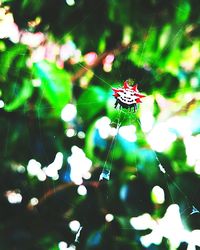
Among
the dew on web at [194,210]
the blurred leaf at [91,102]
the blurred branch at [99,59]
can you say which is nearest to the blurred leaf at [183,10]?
the blurred branch at [99,59]

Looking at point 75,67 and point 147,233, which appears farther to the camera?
point 147,233

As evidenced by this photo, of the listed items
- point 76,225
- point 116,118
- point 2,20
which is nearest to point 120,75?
point 116,118

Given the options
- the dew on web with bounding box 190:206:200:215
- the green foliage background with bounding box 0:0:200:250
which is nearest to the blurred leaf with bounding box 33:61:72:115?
the green foliage background with bounding box 0:0:200:250

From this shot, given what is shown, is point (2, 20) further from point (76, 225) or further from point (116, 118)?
point (76, 225)

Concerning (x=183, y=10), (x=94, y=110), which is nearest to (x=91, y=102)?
(x=94, y=110)

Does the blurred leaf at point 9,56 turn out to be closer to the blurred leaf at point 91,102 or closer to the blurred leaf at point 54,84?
the blurred leaf at point 54,84

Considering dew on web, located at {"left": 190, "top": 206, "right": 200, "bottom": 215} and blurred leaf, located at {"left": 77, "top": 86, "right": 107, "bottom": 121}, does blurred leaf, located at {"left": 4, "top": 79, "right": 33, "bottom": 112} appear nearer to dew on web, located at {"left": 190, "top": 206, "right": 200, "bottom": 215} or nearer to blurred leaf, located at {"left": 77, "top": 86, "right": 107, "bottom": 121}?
blurred leaf, located at {"left": 77, "top": 86, "right": 107, "bottom": 121}
